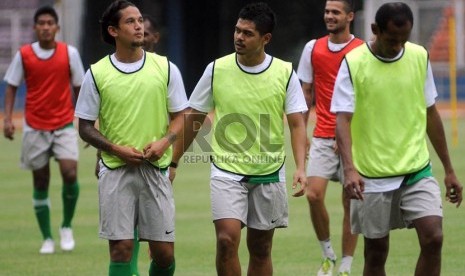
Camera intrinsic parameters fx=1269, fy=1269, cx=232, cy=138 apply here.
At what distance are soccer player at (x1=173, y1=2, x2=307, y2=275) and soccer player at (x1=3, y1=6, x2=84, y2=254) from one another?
4668 millimetres

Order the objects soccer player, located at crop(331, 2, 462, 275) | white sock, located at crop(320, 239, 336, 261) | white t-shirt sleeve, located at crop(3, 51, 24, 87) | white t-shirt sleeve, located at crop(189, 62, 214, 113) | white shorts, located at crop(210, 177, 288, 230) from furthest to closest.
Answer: white t-shirt sleeve, located at crop(3, 51, 24, 87) < white sock, located at crop(320, 239, 336, 261) < white t-shirt sleeve, located at crop(189, 62, 214, 113) < white shorts, located at crop(210, 177, 288, 230) < soccer player, located at crop(331, 2, 462, 275)

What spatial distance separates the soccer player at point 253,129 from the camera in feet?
32.1

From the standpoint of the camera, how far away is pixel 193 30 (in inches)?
1662

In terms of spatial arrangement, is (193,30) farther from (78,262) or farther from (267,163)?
(267,163)

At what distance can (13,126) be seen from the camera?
14.3 m

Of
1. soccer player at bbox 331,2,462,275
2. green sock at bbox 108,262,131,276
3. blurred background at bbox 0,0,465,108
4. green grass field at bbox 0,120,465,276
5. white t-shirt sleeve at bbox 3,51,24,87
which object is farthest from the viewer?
blurred background at bbox 0,0,465,108

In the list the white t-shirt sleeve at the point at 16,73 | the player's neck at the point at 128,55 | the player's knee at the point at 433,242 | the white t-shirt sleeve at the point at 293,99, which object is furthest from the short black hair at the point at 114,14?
the white t-shirt sleeve at the point at 16,73

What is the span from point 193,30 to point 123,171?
32.8 metres

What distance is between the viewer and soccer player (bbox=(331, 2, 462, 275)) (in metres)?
9.05

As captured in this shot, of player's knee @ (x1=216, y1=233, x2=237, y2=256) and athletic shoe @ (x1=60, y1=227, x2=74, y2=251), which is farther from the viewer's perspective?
athletic shoe @ (x1=60, y1=227, x2=74, y2=251)

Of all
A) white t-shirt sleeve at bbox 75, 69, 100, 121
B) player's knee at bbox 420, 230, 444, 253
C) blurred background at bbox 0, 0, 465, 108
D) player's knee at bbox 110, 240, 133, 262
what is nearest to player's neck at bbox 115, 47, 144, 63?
white t-shirt sleeve at bbox 75, 69, 100, 121

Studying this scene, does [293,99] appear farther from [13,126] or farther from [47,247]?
[13,126]

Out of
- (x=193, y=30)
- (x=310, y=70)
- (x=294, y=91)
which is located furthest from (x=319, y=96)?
(x=193, y=30)

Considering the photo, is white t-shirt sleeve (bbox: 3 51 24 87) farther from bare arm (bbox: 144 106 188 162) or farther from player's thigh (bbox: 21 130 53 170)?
bare arm (bbox: 144 106 188 162)
